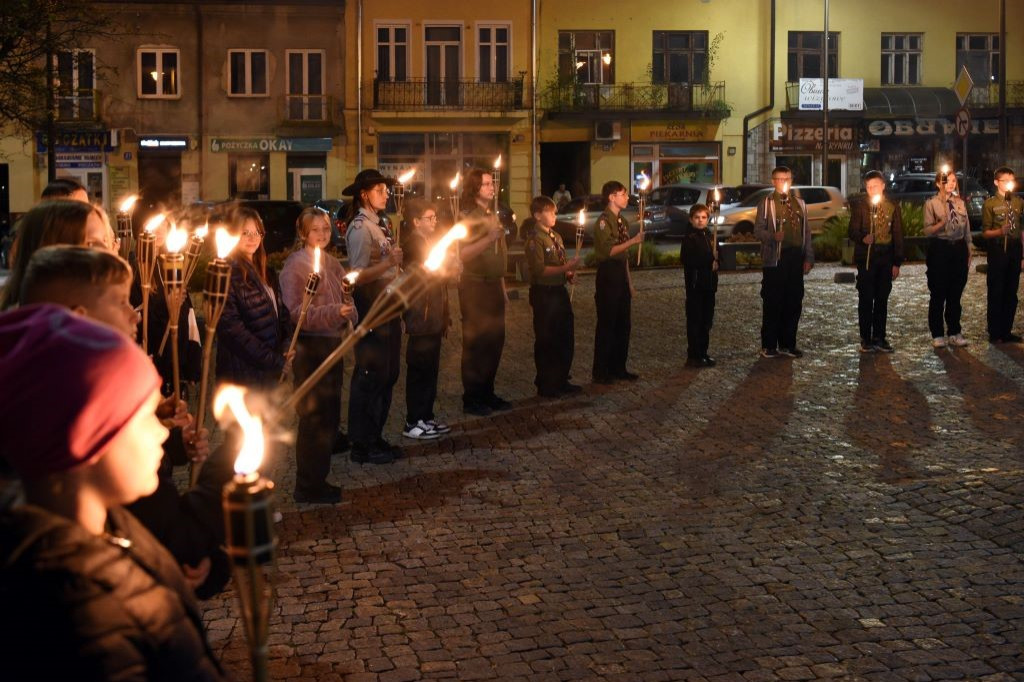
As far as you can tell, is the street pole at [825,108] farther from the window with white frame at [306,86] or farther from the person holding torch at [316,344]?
the person holding torch at [316,344]

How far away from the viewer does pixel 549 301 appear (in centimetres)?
1205

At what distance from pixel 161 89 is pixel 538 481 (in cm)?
3882

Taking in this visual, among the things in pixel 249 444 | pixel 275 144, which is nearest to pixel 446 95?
pixel 275 144

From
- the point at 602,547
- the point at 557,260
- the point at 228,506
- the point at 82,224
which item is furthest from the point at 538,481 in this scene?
the point at 228,506

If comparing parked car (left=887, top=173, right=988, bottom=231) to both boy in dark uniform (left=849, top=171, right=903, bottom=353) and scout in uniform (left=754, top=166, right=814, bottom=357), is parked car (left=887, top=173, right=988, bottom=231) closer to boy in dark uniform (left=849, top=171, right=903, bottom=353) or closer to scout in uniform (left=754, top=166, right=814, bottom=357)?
boy in dark uniform (left=849, top=171, right=903, bottom=353)

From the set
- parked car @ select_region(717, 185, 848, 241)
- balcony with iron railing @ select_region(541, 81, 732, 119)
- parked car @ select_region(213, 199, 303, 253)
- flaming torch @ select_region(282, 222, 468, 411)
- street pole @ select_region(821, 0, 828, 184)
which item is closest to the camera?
flaming torch @ select_region(282, 222, 468, 411)

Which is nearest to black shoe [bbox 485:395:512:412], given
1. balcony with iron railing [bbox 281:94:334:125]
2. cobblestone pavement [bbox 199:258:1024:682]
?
cobblestone pavement [bbox 199:258:1024:682]

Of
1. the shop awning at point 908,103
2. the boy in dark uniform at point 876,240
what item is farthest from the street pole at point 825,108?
the boy in dark uniform at point 876,240

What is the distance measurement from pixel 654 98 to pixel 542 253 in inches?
1405

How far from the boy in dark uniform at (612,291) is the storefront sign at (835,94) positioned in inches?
1400

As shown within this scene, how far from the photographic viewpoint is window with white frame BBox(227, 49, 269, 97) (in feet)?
148

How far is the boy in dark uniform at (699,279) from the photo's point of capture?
13695 millimetres

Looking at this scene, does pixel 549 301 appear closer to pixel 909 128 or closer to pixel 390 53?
pixel 390 53

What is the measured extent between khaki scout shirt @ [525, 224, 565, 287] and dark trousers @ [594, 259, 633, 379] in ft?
2.82
